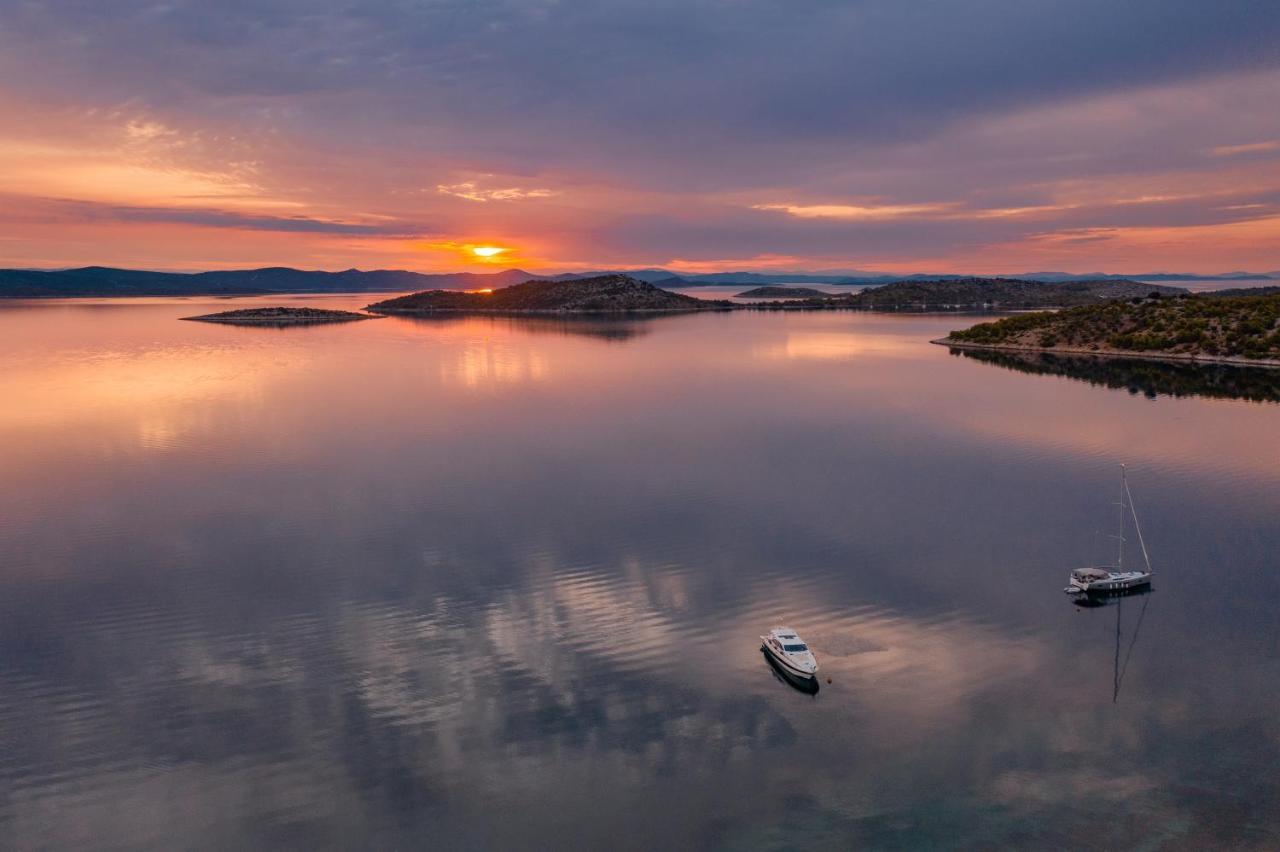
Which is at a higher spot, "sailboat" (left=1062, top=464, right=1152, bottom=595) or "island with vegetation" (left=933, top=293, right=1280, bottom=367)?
"island with vegetation" (left=933, top=293, right=1280, bottom=367)

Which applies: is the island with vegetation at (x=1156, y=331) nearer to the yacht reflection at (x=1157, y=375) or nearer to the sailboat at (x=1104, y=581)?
the yacht reflection at (x=1157, y=375)

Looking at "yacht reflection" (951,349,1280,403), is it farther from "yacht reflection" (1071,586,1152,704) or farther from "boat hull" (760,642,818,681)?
"boat hull" (760,642,818,681)

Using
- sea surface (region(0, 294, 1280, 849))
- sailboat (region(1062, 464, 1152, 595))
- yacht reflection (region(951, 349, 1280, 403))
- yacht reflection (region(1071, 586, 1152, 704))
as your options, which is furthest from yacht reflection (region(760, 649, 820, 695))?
yacht reflection (region(951, 349, 1280, 403))

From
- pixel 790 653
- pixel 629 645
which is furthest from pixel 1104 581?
pixel 629 645

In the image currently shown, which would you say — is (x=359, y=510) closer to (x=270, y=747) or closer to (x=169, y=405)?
(x=270, y=747)

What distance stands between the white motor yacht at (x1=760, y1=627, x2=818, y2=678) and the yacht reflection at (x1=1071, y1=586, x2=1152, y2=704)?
10.8 metres

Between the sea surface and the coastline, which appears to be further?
the coastline

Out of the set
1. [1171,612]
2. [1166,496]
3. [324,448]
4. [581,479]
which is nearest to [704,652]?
[1171,612]

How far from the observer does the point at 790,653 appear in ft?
91.8

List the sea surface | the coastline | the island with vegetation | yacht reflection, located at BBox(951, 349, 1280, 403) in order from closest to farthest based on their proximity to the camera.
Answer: the sea surface, yacht reflection, located at BBox(951, 349, 1280, 403), the coastline, the island with vegetation

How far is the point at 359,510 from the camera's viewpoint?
1877 inches

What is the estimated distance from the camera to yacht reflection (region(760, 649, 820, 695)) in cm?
2734

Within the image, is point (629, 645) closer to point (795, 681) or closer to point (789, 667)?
point (789, 667)

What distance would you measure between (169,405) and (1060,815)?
310 feet
